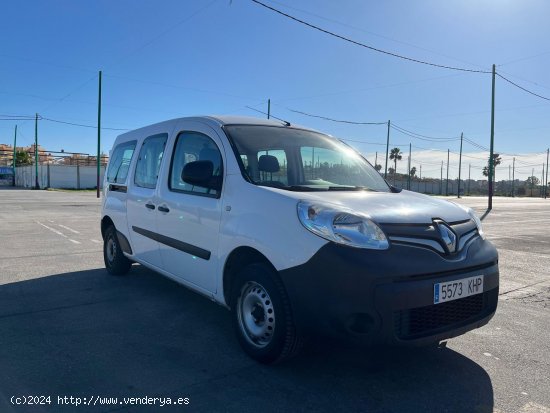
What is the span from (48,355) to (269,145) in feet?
7.99

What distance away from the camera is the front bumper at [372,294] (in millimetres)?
2709

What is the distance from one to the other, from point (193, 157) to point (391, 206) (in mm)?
1974

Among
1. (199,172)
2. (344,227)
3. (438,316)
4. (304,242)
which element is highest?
(199,172)

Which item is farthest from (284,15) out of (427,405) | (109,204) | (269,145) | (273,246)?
(427,405)

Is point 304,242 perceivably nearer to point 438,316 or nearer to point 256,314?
point 256,314

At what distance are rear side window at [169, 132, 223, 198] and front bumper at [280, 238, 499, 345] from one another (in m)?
1.25

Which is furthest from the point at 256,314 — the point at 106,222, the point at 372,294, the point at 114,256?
the point at 106,222

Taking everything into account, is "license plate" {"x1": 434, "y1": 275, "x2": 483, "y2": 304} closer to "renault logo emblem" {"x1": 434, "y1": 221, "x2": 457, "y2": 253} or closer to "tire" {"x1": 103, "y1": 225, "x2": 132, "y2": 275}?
"renault logo emblem" {"x1": 434, "y1": 221, "x2": 457, "y2": 253}

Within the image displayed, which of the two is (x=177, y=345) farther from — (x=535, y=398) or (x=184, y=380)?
(x=535, y=398)

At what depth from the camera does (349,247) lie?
2.78 meters

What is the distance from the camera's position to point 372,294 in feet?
8.86

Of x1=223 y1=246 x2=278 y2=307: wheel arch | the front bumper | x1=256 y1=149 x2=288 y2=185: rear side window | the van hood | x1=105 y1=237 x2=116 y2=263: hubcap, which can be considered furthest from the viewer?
x1=105 y1=237 x2=116 y2=263: hubcap

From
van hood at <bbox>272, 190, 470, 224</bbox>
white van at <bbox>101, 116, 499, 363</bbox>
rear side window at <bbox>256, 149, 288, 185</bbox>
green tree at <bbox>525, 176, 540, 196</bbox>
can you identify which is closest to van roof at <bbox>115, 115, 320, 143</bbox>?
white van at <bbox>101, 116, 499, 363</bbox>

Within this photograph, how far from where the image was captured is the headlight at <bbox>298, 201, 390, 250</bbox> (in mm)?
2816
